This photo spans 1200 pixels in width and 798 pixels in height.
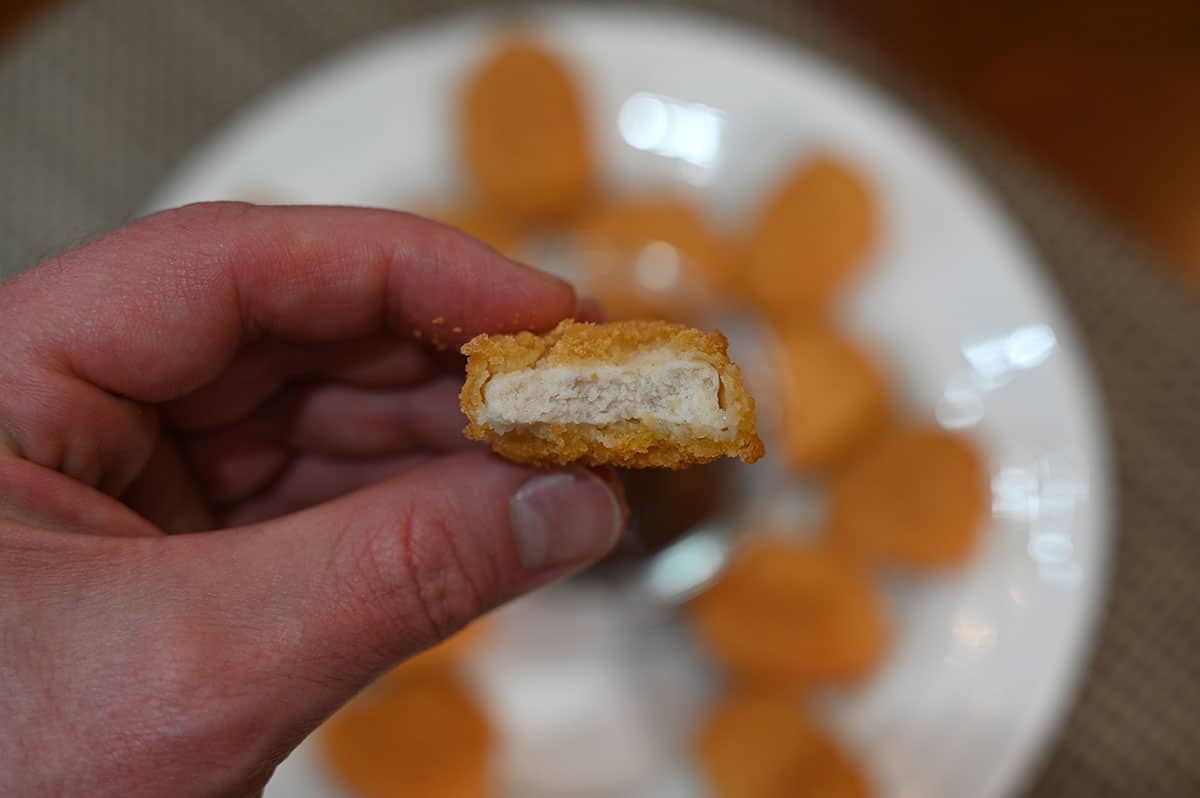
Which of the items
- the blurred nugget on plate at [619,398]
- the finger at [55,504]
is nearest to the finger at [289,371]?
the finger at [55,504]

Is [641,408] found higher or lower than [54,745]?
higher

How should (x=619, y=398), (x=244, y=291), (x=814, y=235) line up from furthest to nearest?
(x=814, y=235) → (x=244, y=291) → (x=619, y=398)

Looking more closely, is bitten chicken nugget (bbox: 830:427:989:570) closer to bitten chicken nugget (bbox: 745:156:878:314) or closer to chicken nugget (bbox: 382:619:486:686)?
bitten chicken nugget (bbox: 745:156:878:314)

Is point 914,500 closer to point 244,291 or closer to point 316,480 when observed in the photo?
point 316,480

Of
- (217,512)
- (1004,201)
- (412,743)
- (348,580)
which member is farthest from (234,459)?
(1004,201)

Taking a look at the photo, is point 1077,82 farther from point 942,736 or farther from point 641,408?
point 641,408

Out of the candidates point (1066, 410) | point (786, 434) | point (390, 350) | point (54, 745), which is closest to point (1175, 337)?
point (1066, 410)
